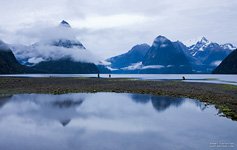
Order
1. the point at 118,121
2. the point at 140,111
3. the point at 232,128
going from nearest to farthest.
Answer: the point at 232,128, the point at 118,121, the point at 140,111

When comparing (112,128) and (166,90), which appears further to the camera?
(166,90)

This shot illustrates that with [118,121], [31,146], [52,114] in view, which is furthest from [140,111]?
[31,146]

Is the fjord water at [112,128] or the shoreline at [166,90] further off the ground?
the shoreline at [166,90]

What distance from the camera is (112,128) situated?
83.7 feet

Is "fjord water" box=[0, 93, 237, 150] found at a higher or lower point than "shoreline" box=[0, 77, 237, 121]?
lower

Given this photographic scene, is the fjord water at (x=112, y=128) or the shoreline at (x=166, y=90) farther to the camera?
the shoreline at (x=166, y=90)

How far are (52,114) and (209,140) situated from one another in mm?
18732

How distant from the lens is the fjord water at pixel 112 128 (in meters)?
20.1

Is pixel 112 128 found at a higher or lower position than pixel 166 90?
lower

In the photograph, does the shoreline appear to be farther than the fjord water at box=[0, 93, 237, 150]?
Yes

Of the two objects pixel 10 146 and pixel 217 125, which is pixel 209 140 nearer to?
pixel 217 125

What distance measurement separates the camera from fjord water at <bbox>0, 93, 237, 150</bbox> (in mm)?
20109

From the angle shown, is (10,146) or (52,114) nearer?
(10,146)

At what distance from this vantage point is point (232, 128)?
2488cm
